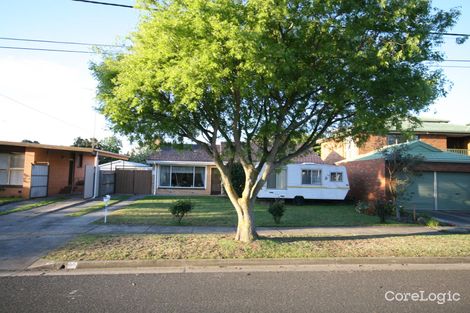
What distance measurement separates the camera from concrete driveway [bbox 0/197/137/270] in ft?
26.8

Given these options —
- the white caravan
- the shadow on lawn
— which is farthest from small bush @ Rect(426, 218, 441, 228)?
the white caravan

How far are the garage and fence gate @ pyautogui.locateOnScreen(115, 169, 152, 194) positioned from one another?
1979 centimetres

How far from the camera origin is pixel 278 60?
765 centimetres

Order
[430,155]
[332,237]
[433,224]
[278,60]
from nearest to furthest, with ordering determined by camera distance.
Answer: [278,60]
[332,237]
[433,224]
[430,155]

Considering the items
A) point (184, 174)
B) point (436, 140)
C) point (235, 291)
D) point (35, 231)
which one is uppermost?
point (436, 140)

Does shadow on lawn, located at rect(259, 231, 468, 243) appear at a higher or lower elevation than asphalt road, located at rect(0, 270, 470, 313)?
higher

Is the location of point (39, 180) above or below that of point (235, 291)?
above

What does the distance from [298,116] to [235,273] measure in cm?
472

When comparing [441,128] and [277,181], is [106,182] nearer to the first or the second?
[277,181]

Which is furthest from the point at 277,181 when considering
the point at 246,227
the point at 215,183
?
the point at 246,227

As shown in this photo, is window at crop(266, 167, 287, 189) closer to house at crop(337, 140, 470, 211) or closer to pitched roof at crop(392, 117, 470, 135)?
house at crop(337, 140, 470, 211)

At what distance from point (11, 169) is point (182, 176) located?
12340mm

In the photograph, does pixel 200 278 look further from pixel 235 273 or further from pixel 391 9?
pixel 391 9

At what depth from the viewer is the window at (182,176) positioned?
29.0 meters
